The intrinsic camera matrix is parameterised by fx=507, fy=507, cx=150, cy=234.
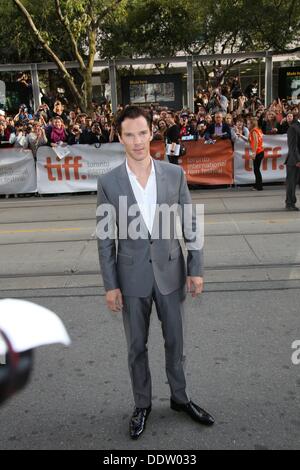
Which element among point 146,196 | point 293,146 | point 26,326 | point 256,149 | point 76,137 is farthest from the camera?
point 76,137

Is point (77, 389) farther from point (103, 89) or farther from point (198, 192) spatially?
point (103, 89)

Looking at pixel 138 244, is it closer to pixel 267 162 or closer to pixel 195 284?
pixel 195 284

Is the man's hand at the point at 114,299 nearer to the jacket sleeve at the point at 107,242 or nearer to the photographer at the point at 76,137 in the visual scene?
the jacket sleeve at the point at 107,242

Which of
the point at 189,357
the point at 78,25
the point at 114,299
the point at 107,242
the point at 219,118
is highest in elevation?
the point at 78,25

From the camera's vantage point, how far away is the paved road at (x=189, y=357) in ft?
10.0

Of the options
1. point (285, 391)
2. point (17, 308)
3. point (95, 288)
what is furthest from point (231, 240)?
point (17, 308)

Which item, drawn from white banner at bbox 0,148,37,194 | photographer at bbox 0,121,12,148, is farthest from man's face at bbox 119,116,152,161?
photographer at bbox 0,121,12,148

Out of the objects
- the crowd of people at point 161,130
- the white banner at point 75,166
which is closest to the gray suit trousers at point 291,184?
the crowd of people at point 161,130

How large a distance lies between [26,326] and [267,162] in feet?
35.4

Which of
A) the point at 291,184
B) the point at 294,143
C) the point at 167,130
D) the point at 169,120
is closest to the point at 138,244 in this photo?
the point at 291,184

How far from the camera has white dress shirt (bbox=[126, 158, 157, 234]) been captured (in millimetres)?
2988

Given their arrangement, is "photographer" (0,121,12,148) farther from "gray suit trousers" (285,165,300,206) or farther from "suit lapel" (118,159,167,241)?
"suit lapel" (118,159,167,241)

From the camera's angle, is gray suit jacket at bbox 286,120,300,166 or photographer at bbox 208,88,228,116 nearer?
gray suit jacket at bbox 286,120,300,166

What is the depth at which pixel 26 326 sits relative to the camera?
1846mm
